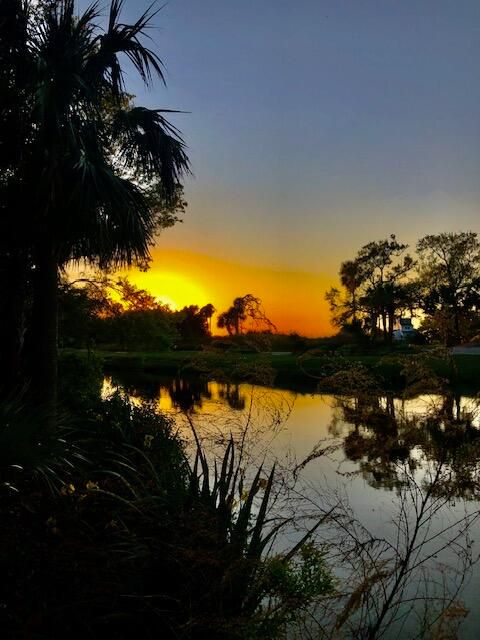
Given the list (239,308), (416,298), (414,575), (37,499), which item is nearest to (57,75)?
(239,308)

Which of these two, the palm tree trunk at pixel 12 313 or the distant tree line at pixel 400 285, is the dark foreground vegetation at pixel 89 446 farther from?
the distant tree line at pixel 400 285

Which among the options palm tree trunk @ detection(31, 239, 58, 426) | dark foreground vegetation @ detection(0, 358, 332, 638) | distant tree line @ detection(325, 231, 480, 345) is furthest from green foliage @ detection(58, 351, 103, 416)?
distant tree line @ detection(325, 231, 480, 345)

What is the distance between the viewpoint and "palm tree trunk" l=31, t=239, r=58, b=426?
31.7 ft

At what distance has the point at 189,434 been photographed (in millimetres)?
14492

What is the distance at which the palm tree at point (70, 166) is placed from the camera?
9.18 metres

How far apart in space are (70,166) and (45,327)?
9.31 feet

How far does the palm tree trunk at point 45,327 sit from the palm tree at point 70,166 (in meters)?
0.02

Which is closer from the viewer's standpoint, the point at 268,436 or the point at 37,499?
the point at 37,499

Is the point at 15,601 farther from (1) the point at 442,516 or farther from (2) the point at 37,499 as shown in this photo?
(1) the point at 442,516

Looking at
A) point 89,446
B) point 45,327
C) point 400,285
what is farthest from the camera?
point 400,285

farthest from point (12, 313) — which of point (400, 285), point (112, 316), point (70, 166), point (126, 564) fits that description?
point (400, 285)

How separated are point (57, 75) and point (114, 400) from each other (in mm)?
6533

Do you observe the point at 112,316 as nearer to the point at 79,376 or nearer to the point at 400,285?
the point at 79,376

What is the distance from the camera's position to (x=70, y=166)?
934cm
